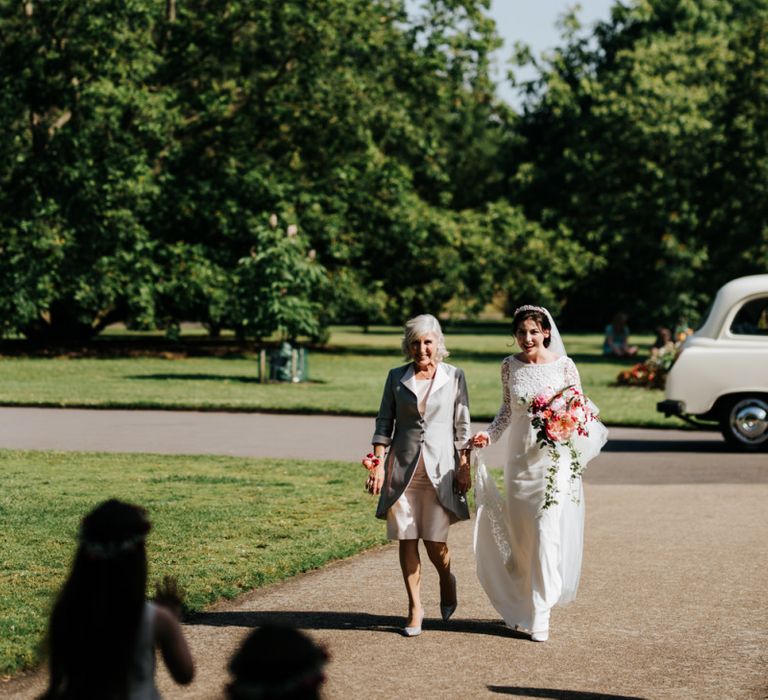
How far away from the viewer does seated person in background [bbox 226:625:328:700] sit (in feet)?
8.59

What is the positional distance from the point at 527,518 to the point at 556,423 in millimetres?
511

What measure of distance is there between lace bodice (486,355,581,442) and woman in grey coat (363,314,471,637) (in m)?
0.30

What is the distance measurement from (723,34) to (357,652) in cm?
4384

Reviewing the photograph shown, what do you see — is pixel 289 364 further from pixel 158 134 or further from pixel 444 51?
pixel 444 51

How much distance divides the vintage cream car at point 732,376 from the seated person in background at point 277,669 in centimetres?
1356

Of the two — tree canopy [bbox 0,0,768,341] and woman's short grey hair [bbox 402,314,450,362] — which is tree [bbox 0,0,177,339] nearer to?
tree canopy [bbox 0,0,768,341]

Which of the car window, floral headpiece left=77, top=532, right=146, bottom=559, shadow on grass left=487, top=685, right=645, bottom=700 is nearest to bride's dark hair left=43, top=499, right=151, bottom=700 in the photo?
Answer: floral headpiece left=77, top=532, right=146, bottom=559

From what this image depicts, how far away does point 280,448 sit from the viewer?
50.9ft

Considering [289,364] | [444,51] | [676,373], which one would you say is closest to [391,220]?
[444,51]

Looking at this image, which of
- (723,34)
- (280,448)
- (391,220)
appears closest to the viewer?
(280,448)

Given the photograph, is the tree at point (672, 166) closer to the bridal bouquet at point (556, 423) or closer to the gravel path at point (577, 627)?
the gravel path at point (577, 627)

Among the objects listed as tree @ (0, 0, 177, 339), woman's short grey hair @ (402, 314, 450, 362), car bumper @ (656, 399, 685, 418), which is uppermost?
tree @ (0, 0, 177, 339)

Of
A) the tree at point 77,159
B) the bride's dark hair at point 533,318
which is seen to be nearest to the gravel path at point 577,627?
the bride's dark hair at point 533,318

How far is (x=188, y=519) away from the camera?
10047 mm
